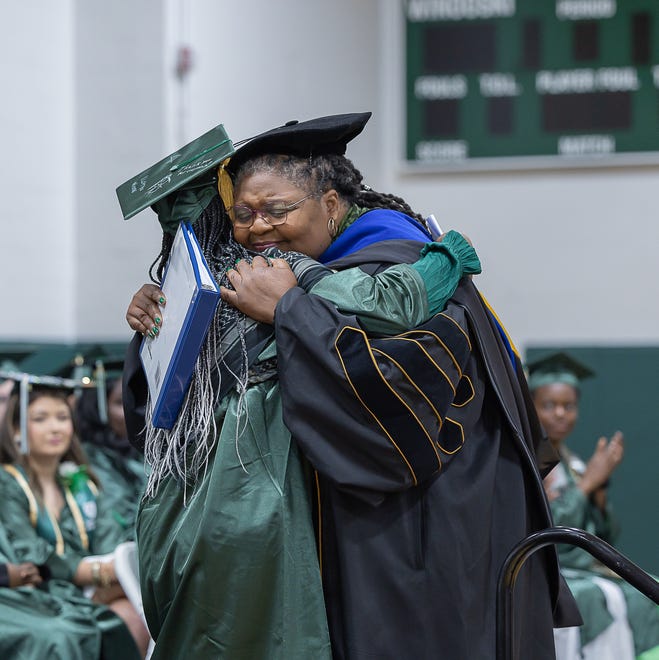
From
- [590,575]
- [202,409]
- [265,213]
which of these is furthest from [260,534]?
[590,575]

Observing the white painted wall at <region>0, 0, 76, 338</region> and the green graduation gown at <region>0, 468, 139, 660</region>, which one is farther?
the white painted wall at <region>0, 0, 76, 338</region>

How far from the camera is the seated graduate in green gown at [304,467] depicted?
2.04 metres

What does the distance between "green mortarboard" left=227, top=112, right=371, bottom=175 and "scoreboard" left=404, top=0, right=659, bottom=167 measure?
16.2ft

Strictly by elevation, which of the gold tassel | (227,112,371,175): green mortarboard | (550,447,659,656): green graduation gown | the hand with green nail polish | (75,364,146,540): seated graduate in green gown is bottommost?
(550,447,659,656): green graduation gown

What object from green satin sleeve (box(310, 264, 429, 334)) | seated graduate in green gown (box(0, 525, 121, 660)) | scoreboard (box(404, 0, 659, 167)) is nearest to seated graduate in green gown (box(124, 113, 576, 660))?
green satin sleeve (box(310, 264, 429, 334))

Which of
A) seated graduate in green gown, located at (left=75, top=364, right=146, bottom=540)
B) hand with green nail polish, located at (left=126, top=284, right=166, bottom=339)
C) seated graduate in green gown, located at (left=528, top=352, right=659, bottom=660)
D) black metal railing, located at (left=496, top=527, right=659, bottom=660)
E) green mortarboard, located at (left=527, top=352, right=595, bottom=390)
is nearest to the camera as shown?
black metal railing, located at (left=496, top=527, right=659, bottom=660)

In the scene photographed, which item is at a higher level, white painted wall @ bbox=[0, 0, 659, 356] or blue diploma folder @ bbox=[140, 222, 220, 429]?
white painted wall @ bbox=[0, 0, 659, 356]

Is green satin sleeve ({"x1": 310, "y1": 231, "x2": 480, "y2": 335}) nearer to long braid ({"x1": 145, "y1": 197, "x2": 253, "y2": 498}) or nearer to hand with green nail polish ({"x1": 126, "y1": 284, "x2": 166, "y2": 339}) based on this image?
long braid ({"x1": 145, "y1": 197, "x2": 253, "y2": 498})

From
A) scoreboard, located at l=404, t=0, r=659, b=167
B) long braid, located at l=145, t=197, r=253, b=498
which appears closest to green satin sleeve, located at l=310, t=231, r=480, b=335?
long braid, located at l=145, t=197, r=253, b=498

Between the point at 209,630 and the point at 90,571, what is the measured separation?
8.02ft

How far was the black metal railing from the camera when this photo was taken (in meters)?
2.14

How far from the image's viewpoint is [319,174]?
2.31m

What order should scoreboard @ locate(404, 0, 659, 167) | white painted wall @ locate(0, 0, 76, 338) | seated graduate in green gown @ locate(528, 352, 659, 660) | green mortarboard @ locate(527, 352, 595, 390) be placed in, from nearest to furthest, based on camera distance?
1. seated graduate in green gown @ locate(528, 352, 659, 660)
2. green mortarboard @ locate(527, 352, 595, 390)
3. white painted wall @ locate(0, 0, 76, 338)
4. scoreboard @ locate(404, 0, 659, 167)

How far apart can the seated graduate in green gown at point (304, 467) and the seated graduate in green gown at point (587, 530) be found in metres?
2.65
